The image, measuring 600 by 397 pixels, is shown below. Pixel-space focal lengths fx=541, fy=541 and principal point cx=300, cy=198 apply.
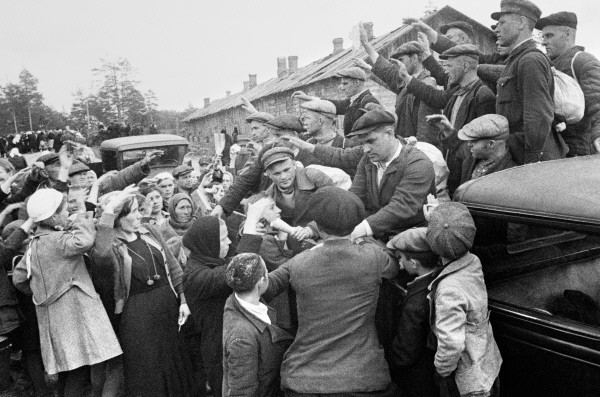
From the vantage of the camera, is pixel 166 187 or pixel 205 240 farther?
pixel 166 187

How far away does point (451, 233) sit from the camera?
281 centimetres

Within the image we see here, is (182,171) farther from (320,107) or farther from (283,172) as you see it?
(283,172)

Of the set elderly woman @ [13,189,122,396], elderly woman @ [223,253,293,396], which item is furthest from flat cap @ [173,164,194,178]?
elderly woman @ [223,253,293,396]

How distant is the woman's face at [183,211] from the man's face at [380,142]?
8.61 ft

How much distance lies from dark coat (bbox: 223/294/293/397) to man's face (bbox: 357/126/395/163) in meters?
1.39

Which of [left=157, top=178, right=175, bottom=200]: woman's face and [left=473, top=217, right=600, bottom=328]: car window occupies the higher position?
[left=157, top=178, right=175, bottom=200]: woman's face

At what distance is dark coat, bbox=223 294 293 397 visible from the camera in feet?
9.70

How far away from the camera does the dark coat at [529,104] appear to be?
151 inches

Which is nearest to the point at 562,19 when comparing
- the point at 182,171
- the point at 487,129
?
the point at 487,129

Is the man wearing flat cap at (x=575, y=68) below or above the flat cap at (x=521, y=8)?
below

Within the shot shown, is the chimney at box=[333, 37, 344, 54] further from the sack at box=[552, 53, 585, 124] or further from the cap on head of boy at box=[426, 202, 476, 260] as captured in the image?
the cap on head of boy at box=[426, 202, 476, 260]

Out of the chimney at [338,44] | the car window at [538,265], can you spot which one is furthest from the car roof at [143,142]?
the chimney at [338,44]

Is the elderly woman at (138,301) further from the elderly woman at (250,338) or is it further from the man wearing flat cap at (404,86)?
the man wearing flat cap at (404,86)

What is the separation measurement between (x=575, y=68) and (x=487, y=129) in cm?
160
